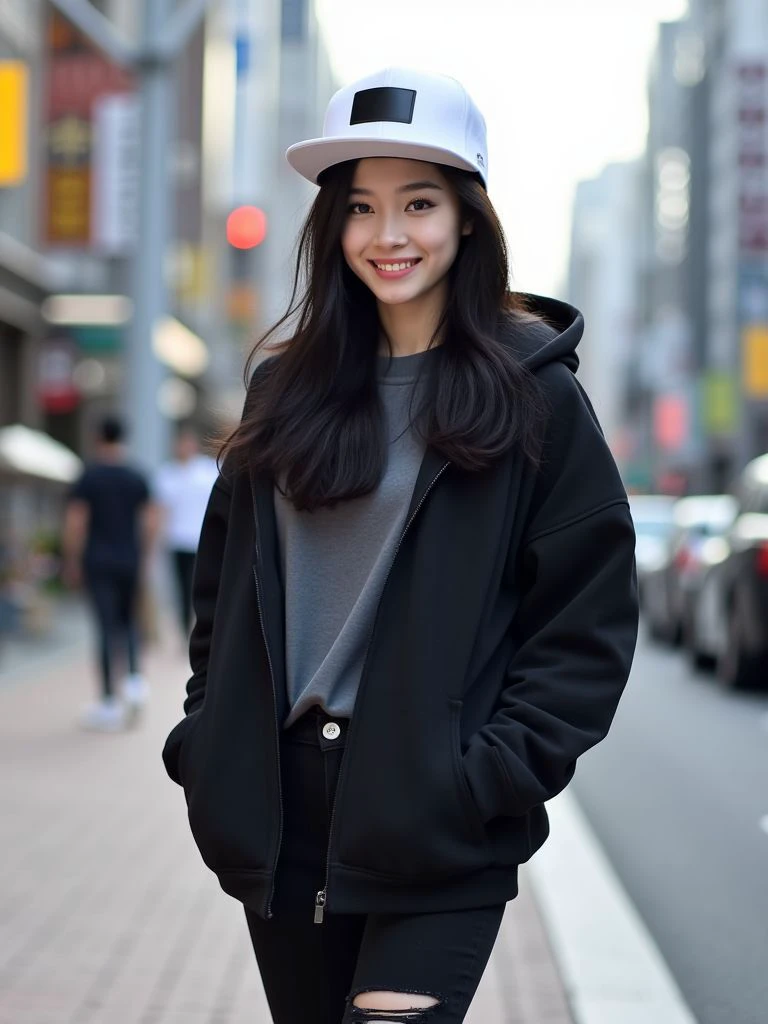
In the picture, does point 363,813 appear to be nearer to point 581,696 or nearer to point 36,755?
point 581,696

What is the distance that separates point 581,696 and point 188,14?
15.3 meters

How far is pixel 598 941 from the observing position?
546 centimetres

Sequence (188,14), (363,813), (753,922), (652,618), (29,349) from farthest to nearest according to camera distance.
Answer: (29,349), (652,618), (188,14), (753,922), (363,813)

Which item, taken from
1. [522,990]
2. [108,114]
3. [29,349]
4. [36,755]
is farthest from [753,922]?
[29,349]

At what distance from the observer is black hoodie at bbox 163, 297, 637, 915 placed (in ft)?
8.13

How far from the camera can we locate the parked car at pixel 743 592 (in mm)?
12523

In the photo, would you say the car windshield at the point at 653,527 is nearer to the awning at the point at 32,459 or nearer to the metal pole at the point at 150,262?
the awning at the point at 32,459

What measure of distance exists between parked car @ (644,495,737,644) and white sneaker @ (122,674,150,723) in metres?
6.60

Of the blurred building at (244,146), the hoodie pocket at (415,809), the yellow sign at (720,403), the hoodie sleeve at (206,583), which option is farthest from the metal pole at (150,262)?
the yellow sign at (720,403)

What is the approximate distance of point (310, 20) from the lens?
73812 mm

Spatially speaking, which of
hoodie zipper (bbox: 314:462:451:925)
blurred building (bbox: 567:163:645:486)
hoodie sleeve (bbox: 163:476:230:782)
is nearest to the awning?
hoodie sleeve (bbox: 163:476:230:782)

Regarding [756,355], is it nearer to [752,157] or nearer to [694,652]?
[752,157]

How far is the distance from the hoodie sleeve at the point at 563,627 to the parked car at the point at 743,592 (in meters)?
10.1

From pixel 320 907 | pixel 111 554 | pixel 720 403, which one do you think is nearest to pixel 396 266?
pixel 320 907
